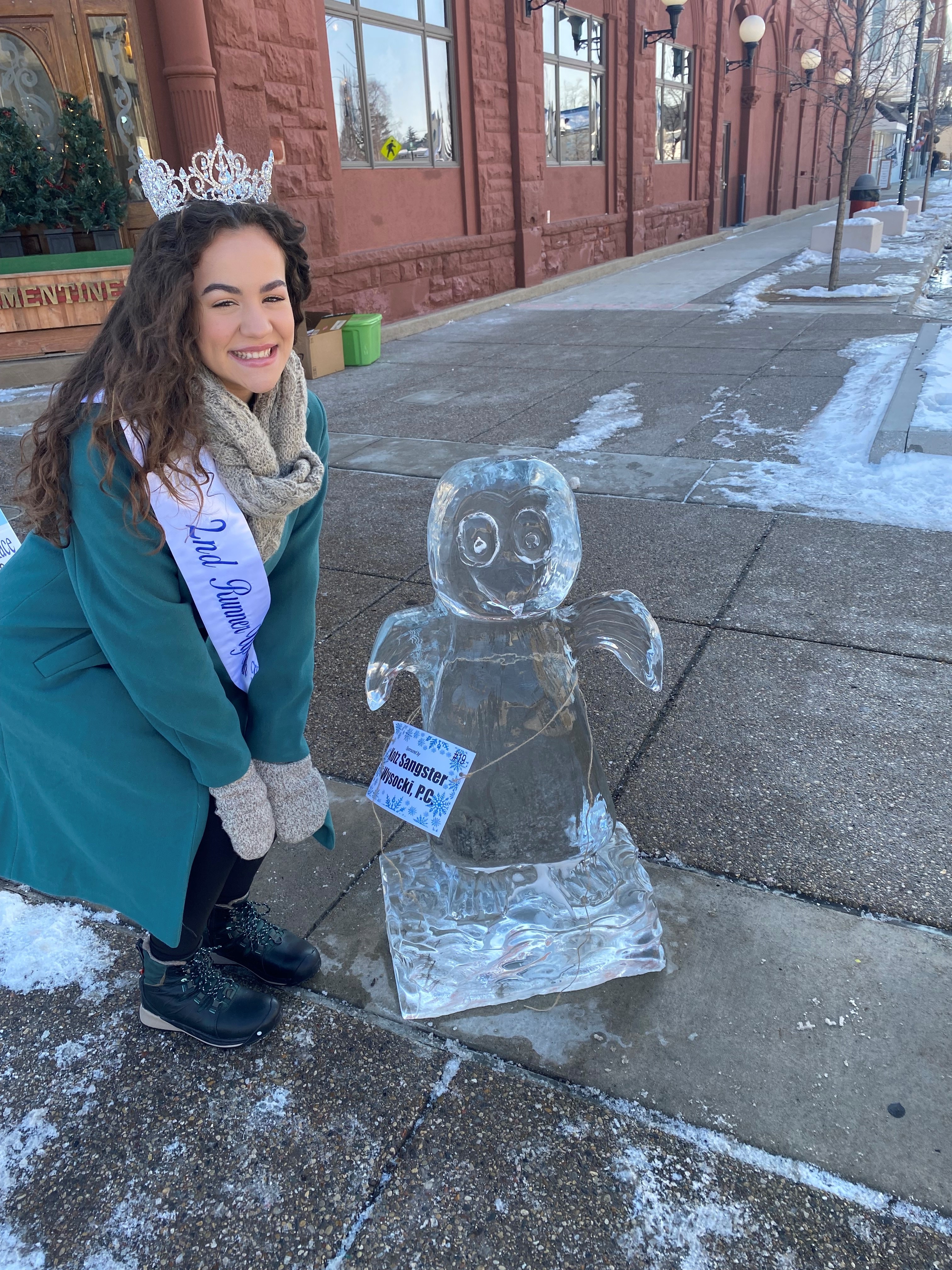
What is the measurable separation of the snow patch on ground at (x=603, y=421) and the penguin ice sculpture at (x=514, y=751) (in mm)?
4158

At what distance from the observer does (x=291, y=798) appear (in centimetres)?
195

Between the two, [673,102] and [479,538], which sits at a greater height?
[673,102]

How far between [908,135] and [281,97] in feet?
63.8

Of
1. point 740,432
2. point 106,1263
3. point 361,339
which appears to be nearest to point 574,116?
point 361,339

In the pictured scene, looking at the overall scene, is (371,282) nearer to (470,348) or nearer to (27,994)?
(470,348)

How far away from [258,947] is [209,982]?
150 mm

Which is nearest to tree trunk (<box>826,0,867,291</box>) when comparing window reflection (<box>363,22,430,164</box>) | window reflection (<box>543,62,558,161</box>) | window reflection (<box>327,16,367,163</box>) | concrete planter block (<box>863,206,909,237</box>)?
window reflection (<box>543,62,558,161</box>)

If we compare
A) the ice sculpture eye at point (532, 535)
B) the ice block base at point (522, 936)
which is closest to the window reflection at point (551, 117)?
the ice sculpture eye at point (532, 535)

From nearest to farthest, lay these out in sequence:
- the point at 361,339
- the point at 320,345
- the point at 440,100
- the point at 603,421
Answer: the point at 603,421 → the point at 320,345 → the point at 361,339 → the point at 440,100

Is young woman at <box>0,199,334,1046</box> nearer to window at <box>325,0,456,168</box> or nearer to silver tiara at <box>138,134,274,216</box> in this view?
silver tiara at <box>138,134,274,216</box>

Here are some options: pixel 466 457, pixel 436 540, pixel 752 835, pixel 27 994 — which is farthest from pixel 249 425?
pixel 466 457

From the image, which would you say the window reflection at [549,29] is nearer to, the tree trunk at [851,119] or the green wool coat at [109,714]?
the tree trunk at [851,119]

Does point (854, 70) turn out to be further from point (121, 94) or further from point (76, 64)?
point (76, 64)

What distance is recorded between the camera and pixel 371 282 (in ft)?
33.3
